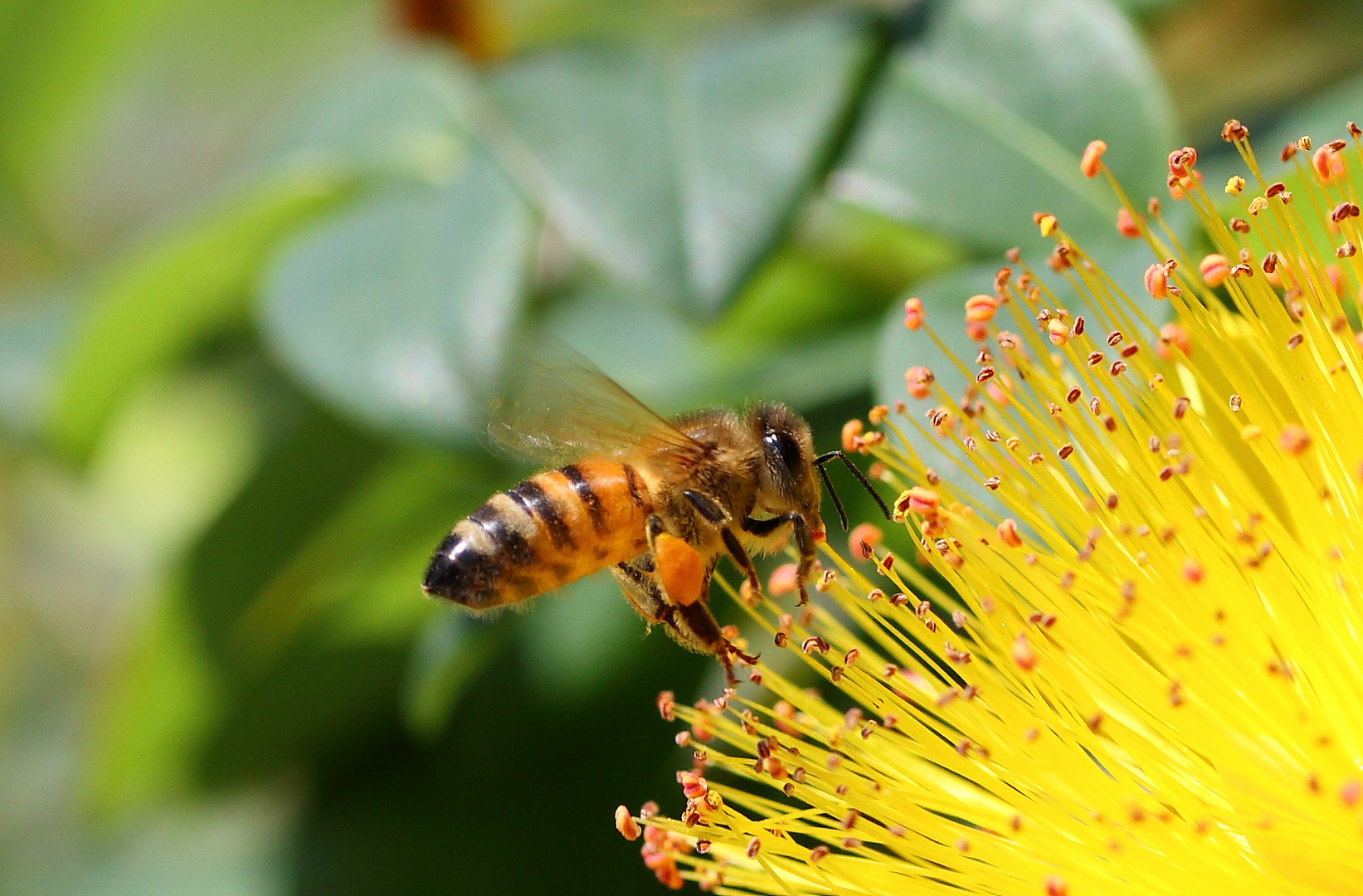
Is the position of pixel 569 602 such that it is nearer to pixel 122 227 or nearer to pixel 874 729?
pixel 874 729

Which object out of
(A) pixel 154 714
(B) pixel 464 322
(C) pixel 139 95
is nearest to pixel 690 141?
(B) pixel 464 322

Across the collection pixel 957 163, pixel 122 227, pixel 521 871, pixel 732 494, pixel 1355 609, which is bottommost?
pixel 521 871

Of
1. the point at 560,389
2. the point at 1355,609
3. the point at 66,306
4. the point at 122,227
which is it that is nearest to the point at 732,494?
the point at 560,389

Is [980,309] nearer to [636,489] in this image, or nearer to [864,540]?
[864,540]

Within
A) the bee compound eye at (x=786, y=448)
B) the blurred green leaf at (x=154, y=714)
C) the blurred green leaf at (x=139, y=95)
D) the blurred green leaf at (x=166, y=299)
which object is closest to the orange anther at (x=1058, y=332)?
the bee compound eye at (x=786, y=448)

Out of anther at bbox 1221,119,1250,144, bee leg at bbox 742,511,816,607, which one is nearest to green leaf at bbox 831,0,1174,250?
anther at bbox 1221,119,1250,144

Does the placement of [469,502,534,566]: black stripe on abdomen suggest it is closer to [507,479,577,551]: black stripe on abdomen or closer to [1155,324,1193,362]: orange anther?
[507,479,577,551]: black stripe on abdomen

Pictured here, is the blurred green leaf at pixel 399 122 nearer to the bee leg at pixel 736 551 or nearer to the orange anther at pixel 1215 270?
the bee leg at pixel 736 551
